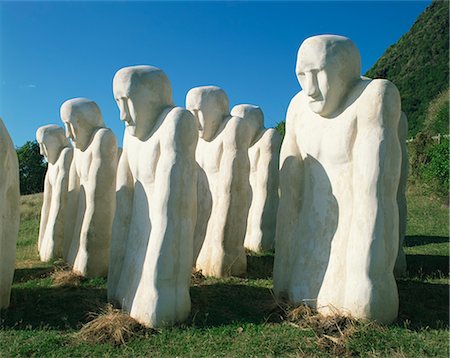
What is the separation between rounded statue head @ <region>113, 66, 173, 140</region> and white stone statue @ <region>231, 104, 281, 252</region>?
4087 millimetres

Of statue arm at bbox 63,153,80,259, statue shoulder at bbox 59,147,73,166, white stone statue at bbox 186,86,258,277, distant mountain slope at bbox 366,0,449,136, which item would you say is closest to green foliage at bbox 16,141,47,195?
statue shoulder at bbox 59,147,73,166

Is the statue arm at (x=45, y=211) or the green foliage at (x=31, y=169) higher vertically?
the green foliage at (x=31, y=169)

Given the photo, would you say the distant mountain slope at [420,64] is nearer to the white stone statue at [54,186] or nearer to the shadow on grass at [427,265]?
the shadow on grass at [427,265]

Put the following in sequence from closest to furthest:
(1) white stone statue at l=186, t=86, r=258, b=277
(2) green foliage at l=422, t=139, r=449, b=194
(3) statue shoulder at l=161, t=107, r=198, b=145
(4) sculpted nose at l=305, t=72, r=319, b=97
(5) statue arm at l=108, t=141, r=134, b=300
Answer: (3) statue shoulder at l=161, t=107, r=198, b=145 → (4) sculpted nose at l=305, t=72, r=319, b=97 → (5) statue arm at l=108, t=141, r=134, b=300 → (1) white stone statue at l=186, t=86, r=258, b=277 → (2) green foliage at l=422, t=139, r=449, b=194

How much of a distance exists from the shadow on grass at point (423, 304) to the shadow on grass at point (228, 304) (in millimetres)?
1585

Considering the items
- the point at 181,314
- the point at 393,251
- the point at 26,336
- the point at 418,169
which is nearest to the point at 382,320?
the point at 393,251

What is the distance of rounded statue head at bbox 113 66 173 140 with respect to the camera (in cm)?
584

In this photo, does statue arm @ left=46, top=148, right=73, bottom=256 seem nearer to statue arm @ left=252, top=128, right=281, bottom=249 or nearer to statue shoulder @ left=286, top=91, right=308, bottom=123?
statue arm @ left=252, top=128, right=281, bottom=249

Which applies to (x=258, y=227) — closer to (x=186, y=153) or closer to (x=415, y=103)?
(x=186, y=153)

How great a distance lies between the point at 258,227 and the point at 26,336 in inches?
226

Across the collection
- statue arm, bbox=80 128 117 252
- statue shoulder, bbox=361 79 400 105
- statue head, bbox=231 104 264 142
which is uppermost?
statue head, bbox=231 104 264 142

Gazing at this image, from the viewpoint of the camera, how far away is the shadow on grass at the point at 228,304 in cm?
550

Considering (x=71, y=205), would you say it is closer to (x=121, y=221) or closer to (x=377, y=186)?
(x=121, y=221)

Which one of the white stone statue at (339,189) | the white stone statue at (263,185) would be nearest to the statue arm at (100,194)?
the white stone statue at (263,185)
